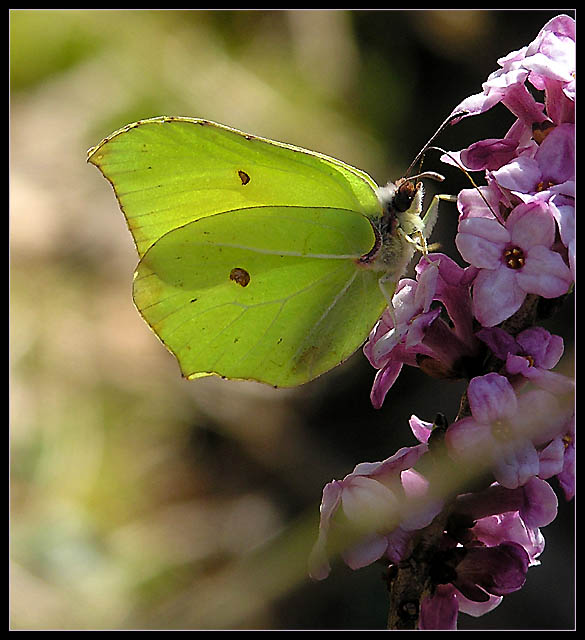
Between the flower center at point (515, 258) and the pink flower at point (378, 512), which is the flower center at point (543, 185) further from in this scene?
the pink flower at point (378, 512)

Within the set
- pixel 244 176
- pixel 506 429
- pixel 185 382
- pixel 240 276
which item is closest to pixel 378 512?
pixel 506 429

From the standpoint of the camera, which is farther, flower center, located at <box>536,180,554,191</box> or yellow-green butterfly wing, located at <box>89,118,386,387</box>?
yellow-green butterfly wing, located at <box>89,118,386,387</box>

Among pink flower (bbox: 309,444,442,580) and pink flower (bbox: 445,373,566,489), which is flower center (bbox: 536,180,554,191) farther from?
pink flower (bbox: 309,444,442,580)

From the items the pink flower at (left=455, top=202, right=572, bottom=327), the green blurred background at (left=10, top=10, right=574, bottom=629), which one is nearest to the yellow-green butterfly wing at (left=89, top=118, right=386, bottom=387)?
the pink flower at (left=455, top=202, right=572, bottom=327)

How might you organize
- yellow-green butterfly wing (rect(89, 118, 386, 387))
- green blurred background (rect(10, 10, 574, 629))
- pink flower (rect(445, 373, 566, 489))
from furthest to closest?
1. green blurred background (rect(10, 10, 574, 629))
2. yellow-green butterfly wing (rect(89, 118, 386, 387))
3. pink flower (rect(445, 373, 566, 489))

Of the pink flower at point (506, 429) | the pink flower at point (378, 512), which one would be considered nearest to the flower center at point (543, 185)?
the pink flower at point (506, 429)

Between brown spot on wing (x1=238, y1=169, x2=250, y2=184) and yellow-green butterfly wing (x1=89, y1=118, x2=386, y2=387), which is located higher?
brown spot on wing (x1=238, y1=169, x2=250, y2=184)

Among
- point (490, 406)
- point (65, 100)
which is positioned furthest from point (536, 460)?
point (65, 100)

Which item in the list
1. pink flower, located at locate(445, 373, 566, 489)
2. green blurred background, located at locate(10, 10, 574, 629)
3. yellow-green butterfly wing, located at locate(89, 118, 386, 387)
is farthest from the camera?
green blurred background, located at locate(10, 10, 574, 629)
